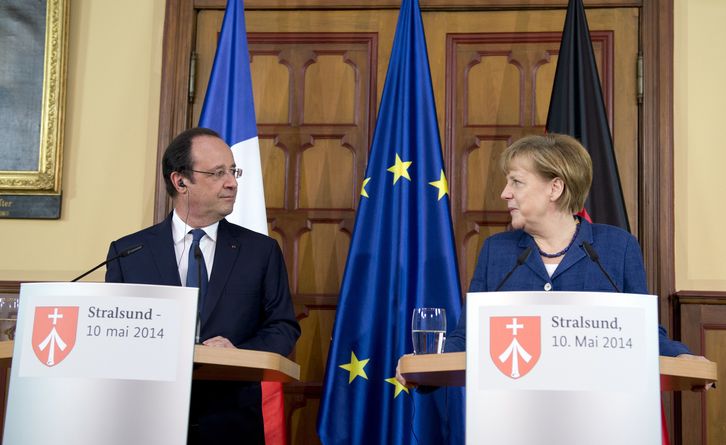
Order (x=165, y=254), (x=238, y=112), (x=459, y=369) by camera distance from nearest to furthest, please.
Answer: (x=459, y=369), (x=165, y=254), (x=238, y=112)

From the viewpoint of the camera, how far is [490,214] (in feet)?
14.8

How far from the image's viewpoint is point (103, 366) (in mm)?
2295

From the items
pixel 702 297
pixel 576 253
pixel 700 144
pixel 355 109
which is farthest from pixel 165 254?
pixel 700 144

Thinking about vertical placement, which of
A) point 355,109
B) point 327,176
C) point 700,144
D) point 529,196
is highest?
point 355,109

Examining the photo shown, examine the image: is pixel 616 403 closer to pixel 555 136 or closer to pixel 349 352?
pixel 555 136

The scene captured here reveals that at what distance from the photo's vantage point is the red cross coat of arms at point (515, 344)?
215 centimetres

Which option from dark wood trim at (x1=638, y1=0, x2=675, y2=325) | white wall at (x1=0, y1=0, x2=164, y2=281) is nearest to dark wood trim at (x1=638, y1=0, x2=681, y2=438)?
dark wood trim at (x1=638, y1=0, x2=675, y2=325)

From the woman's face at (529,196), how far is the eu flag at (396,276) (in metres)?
0.96

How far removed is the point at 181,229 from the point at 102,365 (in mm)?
1038

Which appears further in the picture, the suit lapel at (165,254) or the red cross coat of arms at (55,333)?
the suit lapel at (165,254)

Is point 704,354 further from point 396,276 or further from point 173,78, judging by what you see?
point 173,78

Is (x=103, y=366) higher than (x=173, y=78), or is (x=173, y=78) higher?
(x=173, y=78)

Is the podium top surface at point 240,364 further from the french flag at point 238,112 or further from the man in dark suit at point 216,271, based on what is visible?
the french flag at point 238,112

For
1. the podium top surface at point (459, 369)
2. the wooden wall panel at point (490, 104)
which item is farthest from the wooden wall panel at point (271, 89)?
the podium top surface at point (459, 369)
